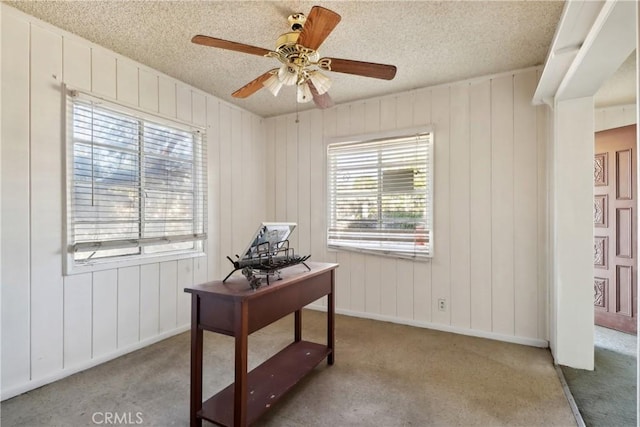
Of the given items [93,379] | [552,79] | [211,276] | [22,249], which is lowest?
[93,379]

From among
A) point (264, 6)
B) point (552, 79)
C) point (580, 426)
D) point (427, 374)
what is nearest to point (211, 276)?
point (427, 374)

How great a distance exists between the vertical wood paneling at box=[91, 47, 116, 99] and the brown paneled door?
4.91 m

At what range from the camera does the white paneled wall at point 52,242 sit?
84.5 inches

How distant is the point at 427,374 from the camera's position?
243cm

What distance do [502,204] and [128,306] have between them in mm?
3593

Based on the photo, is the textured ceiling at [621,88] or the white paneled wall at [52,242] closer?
the white paneled wall at [52,242]

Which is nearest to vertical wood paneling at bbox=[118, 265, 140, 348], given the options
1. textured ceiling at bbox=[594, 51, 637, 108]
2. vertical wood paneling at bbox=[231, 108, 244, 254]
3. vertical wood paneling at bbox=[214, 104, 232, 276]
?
vertical wood paneling at bbox=[214, 104, 232, 276]

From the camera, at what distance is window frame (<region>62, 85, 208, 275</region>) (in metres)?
2.41

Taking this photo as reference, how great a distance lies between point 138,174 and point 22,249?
1009 mm

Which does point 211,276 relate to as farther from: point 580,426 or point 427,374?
point 580,426

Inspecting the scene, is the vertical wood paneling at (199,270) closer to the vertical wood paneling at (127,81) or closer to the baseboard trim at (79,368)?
the baseboard trim at (79,368)

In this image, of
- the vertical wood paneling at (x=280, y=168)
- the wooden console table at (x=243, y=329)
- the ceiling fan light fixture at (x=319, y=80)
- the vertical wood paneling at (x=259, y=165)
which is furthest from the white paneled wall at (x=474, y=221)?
the ceiling fan light fixture at (x=319, y=80)

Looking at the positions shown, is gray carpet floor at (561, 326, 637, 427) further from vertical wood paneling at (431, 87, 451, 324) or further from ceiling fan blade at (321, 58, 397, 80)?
ceiling fan blade at (321, 58, 397, 80)

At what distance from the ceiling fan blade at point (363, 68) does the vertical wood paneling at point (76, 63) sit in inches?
79.3
